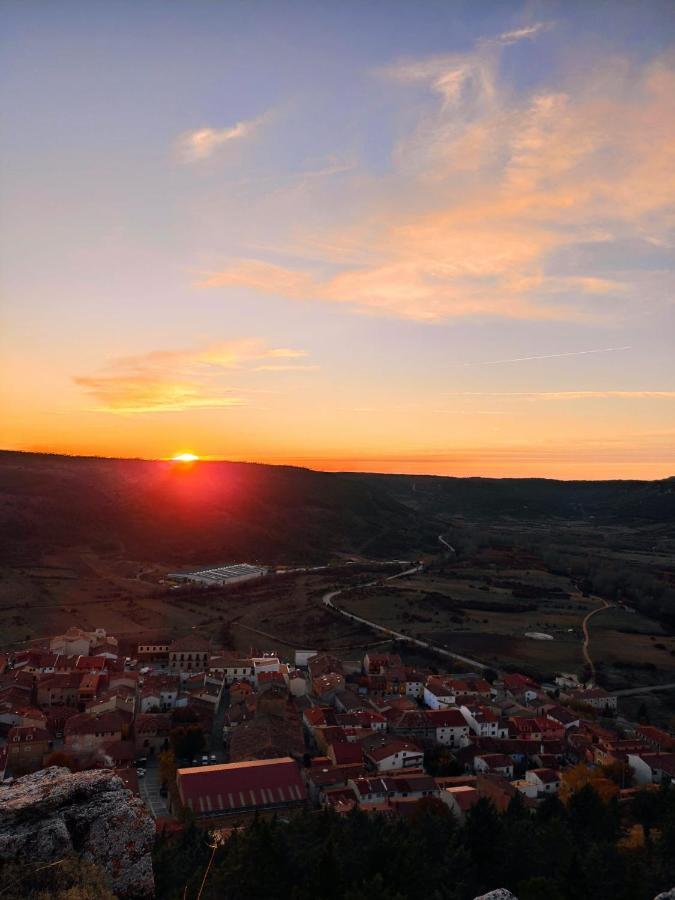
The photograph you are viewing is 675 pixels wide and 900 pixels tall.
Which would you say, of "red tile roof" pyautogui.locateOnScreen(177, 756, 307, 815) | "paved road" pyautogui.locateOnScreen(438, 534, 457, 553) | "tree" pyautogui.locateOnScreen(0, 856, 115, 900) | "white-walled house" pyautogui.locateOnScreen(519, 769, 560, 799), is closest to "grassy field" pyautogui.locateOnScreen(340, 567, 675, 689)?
"white-walled house" pyautogui.locateOnScreen(519, 769, 560, 799)

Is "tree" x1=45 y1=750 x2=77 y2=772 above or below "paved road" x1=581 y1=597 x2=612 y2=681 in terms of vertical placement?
above

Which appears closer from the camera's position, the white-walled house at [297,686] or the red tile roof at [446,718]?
the red tile roof at [446,718]

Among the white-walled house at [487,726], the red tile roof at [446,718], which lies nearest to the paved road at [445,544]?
the red tile roof at [446,718]

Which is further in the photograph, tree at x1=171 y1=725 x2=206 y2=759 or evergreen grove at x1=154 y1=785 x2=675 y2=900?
tree at x1=171 y1=725 x2=206 y2=759

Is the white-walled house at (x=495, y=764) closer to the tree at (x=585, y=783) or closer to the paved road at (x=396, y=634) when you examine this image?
the tree at (x=585, y=783)

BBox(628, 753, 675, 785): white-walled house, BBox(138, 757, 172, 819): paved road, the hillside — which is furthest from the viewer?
the hillside

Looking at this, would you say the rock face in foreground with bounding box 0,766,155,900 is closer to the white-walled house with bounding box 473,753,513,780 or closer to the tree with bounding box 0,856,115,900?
the tree with bounding box 0,856,115,900

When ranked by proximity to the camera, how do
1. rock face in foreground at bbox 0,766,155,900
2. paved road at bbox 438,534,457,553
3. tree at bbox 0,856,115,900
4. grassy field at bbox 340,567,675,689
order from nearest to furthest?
tree at bbox 0,856,115,900, rock face in foreground at bbox 0,766,155,900, grassy field at bbox 340,567,675,689, paved road at bbox 438,534,457,553
